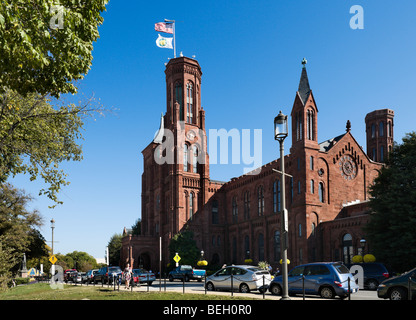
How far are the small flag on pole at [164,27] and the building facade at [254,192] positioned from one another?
10.4m

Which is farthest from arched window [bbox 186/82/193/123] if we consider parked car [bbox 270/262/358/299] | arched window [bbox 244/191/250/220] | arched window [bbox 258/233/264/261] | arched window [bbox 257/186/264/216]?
parked car [bbox 270/262/358/299]

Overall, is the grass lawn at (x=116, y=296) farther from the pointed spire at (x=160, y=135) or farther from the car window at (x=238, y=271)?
the pointed spire at (x=160, y=135)

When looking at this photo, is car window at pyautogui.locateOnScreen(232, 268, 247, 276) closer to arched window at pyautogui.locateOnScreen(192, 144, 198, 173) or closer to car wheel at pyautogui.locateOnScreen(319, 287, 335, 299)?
car wheel at pyautogui.locateOnScreen(319, 287, 335, 299)

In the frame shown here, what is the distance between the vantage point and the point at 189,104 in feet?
227

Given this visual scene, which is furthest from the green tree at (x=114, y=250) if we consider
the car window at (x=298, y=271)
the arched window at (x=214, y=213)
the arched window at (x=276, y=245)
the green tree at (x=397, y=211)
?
the car window at (x=298, y=271)

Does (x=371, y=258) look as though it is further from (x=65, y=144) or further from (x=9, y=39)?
(x=9, y=39)

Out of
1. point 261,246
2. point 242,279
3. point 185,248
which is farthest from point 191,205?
point 242,279

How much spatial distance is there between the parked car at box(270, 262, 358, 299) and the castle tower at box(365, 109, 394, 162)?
41.3 metres

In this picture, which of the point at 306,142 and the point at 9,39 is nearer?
the point at 9,39

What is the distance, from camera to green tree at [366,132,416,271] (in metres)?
28.9

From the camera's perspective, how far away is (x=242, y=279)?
899 inches
